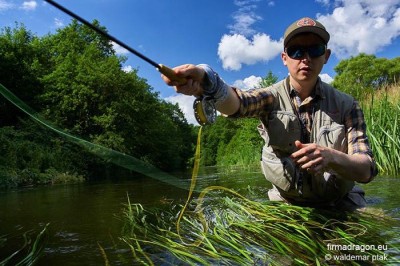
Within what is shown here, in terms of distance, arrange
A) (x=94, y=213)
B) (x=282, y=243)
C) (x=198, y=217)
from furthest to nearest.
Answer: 1. (x=94, y=213)
2. (x=198, y=217)
3. (x=282, y=243)

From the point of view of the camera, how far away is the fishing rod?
1.50 metres

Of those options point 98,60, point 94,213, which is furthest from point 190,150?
point 94,213

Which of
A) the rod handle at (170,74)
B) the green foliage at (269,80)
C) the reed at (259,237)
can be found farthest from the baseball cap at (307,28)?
the green foliage at (269,80)

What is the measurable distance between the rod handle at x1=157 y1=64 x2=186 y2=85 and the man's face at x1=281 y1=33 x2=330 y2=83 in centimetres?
119

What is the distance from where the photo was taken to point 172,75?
6.37ft

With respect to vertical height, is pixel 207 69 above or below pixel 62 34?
below

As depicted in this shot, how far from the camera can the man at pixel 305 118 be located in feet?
9.18

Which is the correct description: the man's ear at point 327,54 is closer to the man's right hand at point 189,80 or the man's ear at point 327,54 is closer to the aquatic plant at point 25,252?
the man's right hand at point 189,80

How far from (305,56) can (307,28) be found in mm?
203

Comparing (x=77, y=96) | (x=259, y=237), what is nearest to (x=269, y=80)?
(x=77, y=96)

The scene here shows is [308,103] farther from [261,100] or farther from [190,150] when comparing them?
[190,150]

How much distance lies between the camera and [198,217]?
3.82 metres

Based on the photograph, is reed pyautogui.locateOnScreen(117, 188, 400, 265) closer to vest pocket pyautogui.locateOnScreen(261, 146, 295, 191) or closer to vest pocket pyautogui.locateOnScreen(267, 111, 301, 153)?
vest pocket pyautogui.locateOnScreen(261, 146, 295, 191)

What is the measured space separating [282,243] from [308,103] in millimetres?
1168
